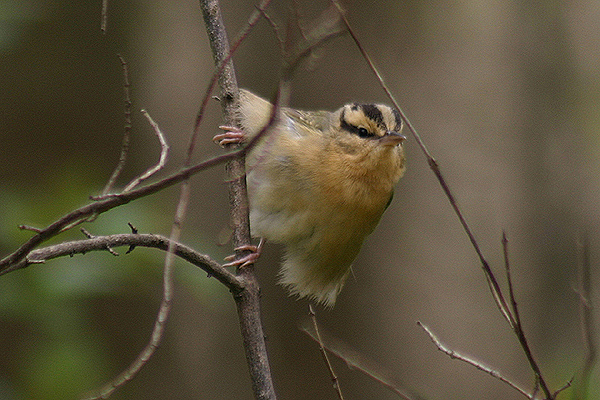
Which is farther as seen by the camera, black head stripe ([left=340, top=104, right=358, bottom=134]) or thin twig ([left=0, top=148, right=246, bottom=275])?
black head stripe ([left=340, top=104, right=358, bottom=134])

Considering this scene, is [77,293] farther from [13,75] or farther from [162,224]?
[13,75]

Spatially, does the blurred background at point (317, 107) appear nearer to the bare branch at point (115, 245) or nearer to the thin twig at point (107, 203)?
the bare branch at point (115, 245)

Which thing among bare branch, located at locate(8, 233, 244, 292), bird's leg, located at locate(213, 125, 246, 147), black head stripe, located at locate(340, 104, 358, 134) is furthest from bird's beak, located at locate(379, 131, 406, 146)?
bare branch, located at locate(8, 233, 244, 292)

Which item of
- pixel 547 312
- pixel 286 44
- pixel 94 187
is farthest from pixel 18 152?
pixel 547 312

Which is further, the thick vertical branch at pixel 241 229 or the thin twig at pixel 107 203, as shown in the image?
the thick vertical branch at pixel 241 229

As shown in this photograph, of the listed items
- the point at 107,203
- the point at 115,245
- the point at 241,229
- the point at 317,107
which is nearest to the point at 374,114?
the point at 241,229

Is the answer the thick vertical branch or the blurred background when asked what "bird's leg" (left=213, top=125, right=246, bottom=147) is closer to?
the thick vertical branch

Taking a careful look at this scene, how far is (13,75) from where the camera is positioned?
5496mm

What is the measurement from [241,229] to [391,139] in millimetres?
1106

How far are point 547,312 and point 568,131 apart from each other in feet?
6.21

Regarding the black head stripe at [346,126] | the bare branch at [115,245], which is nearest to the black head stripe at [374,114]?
the black head stripe at [346,126]

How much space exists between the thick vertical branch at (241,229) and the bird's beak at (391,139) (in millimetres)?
850

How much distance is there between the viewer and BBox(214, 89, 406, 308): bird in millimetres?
3639

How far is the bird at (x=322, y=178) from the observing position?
3639mm
